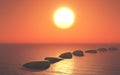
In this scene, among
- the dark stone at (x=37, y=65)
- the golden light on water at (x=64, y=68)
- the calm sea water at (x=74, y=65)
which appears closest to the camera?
the calm sea water at (x=74, y=65)

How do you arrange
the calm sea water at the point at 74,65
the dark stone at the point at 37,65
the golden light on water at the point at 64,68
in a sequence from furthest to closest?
the dark stone at the point at 37,65 < the golden light on water at the point at 64,68 < the calm sea water at the point at 74,65

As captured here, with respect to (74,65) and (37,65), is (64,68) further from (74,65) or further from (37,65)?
(74,65)

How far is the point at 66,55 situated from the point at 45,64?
46.7 ft

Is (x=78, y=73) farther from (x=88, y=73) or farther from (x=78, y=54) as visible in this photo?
(x=78, y=54)

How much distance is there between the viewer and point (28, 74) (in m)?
28.2

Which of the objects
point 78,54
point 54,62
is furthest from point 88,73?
point 78,54

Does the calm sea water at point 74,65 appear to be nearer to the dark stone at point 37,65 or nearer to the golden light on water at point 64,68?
the golden light on water at point 64,68

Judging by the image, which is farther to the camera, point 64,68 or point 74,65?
point 74,65

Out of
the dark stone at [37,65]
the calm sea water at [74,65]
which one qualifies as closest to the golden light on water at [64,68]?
the calm sea water at [74,65]

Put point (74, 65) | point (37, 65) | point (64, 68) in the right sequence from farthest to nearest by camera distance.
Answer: point (74, 65), point (64, 68), point (37, 65)

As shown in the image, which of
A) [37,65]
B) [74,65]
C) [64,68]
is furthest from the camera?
[74,65]

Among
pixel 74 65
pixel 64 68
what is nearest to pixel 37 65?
pixel 64 68

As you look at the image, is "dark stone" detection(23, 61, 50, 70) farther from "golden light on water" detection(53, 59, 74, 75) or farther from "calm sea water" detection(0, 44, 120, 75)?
"golden light on water" detection(53, 59, 74, 75)

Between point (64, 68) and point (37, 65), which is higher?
point (37, 65)
